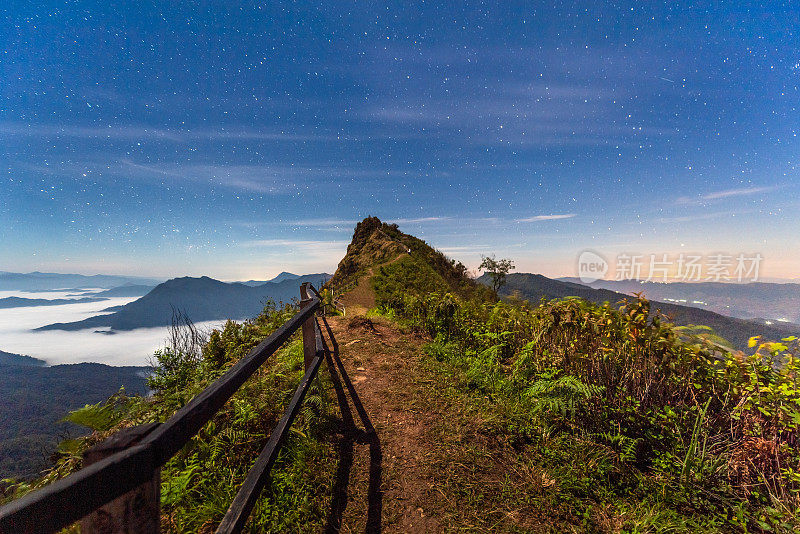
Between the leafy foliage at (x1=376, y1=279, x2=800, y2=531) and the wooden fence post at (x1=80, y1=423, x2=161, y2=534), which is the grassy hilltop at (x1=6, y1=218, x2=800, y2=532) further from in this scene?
the wooden fence post at (x1=80, y1=423, x2=161, y2=534)

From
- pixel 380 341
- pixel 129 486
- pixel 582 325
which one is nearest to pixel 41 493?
pixel 129 486

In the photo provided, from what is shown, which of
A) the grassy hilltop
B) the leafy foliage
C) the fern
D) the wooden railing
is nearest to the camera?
the wooden railing

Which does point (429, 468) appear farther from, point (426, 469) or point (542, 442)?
point (542, 442)

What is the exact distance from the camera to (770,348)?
11.9ft

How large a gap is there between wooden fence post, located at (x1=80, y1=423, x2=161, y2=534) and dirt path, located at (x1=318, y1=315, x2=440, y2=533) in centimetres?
223

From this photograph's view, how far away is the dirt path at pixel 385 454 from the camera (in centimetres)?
312

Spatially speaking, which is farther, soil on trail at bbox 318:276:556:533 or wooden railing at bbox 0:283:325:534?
soil on trail at bbox 318:276:556:533

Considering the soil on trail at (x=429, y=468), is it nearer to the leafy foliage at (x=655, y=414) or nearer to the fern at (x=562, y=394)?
the leafy foliage at (x=655, y=414)

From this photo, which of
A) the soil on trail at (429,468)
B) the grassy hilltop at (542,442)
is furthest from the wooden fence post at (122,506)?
the soil on trail at (429,468)

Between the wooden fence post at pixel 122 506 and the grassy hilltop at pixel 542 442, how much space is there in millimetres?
1915

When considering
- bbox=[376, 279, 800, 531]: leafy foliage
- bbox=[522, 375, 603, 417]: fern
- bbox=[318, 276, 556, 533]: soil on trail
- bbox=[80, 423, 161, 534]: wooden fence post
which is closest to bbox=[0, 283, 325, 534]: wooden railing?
bbox=[80, 423, 161, 534]: wooden fence post

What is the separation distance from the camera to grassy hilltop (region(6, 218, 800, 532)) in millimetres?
3037

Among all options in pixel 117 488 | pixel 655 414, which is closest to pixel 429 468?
pixel 655 414

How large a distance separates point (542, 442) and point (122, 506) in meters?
4.29
